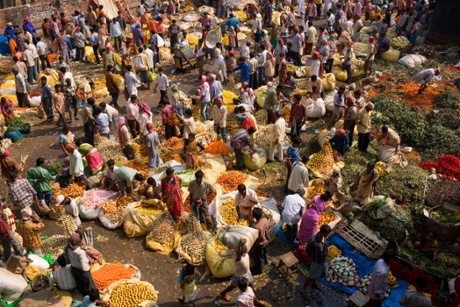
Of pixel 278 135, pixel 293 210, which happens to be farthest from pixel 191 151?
pixel 293 210

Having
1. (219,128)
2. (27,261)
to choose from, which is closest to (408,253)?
(219,128)

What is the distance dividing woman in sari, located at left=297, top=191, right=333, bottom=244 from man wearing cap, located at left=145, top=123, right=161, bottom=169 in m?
4.44

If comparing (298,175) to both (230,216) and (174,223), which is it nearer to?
(230,216)

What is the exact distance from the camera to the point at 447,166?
11219mm

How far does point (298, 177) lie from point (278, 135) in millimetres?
1839

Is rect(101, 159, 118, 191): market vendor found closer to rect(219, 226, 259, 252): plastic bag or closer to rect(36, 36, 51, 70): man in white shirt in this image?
rect(219, 226, 259, 252): plastic bag

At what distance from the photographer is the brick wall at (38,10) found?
20.4 m

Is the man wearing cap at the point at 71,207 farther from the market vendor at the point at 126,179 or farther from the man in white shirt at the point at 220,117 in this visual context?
the man in white shirt at the point at 220,117

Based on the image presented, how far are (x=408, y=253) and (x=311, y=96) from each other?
20.8 feet

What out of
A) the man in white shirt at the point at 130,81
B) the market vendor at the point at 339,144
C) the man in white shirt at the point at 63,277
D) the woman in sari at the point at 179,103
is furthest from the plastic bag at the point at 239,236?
the man in white shirt at the point at 130,81

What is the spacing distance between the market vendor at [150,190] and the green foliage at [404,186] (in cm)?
503

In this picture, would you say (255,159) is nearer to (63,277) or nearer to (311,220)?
(311,220)

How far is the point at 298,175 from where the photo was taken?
9.89 m

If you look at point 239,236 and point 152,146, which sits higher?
point 152,146
